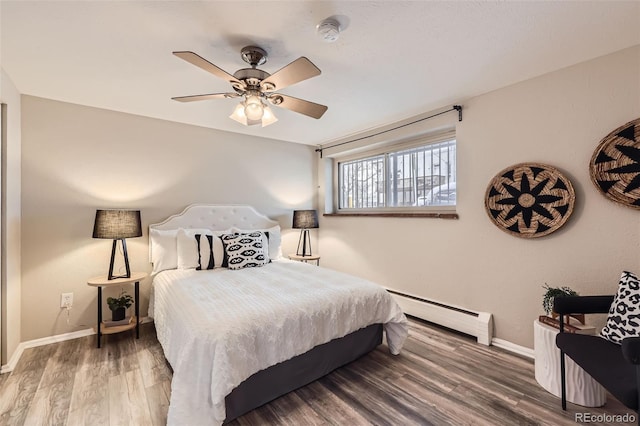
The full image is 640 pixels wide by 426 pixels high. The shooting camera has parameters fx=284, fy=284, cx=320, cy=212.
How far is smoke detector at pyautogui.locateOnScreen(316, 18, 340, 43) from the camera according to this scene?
1614 mm

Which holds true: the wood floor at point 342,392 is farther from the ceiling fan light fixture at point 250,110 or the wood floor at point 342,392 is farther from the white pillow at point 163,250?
the ceiling fan light fixture at point 250,110

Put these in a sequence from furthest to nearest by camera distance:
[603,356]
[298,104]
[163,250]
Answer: [163,250]
[298,104]
[603,356]

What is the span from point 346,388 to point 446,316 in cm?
146

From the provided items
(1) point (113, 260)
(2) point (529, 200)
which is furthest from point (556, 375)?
(1) point (113, 260)

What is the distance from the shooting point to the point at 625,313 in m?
1.66

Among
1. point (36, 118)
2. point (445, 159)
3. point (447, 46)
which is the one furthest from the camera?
point (445, 159)

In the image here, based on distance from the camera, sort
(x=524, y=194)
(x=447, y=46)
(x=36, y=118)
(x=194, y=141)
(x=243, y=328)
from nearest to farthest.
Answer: (x=243, y=328)
(x=447, y=46)
(x=524, y=194)
(x=36, y=118)
(x=194, y=141)

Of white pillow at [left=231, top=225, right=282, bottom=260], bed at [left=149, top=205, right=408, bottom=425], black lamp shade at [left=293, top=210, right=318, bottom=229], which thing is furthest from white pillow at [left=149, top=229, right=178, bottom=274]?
black lamp shade at [left=293, top=210, right=318, bottom=229]

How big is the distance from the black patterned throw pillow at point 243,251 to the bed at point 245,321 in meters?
0.01

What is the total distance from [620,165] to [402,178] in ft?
6.53

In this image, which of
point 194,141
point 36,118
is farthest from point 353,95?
point 36,118

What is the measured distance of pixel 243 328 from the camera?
1663 millimetres

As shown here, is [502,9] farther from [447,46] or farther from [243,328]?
[243,328]

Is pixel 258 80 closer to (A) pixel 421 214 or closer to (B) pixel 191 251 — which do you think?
(B) pixel 191 251
